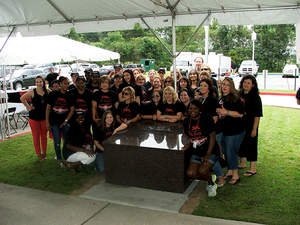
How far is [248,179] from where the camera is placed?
534 centimetres

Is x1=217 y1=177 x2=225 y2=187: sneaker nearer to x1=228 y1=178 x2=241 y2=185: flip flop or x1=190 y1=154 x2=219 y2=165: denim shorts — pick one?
x1=228 y1=178 x2=241 y2=185: flip flop

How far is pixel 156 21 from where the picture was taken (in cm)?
724

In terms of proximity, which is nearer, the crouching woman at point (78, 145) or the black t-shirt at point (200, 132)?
the black t-shirt at point (200, 132)

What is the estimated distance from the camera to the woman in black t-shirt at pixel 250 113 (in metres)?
5.03

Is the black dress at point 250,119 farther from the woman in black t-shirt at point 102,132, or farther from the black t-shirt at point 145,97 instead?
the woman in black t-shirt at point 102,132

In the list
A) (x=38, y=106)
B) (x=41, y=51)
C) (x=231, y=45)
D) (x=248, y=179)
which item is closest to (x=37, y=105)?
(x=38, y=106)

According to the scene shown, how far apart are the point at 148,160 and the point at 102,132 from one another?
1288 mm

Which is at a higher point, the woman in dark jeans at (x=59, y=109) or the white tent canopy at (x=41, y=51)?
the white tent canopy at (x=41, y=51)

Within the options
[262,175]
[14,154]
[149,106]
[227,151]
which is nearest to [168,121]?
[149,106]

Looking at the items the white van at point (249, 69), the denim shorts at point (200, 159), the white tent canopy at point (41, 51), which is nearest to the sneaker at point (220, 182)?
the denim shorts at point (200, 159)

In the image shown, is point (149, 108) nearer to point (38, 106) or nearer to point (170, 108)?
point (170, 108)

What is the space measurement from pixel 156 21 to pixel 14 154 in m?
4.77

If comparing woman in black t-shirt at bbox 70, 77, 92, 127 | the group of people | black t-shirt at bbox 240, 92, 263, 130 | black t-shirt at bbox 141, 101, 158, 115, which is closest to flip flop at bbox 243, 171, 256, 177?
the group of people

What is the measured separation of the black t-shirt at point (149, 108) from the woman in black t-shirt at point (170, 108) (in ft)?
0.85
